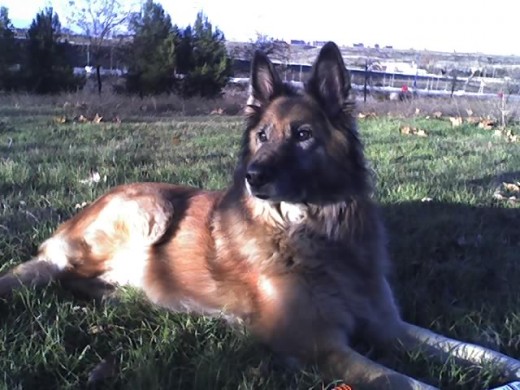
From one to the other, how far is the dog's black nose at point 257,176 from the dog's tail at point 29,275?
1.38 meters

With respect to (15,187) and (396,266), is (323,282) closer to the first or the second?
(396,266)

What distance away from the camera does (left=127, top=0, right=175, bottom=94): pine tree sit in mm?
23188

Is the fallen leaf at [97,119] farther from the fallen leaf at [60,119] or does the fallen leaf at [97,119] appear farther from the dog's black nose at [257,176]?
the dog's black nose at [257,176]

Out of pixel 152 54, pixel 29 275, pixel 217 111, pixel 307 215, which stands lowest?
pixel 217 111

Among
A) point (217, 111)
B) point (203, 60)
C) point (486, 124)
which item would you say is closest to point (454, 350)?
point (486, 124)

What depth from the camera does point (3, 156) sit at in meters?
7.40

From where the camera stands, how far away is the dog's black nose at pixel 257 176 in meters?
3.29

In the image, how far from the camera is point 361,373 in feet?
9.23

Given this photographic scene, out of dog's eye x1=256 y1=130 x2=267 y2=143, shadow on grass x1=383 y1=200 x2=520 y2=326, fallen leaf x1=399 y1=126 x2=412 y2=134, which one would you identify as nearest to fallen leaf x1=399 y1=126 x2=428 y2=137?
fallen leaf x1=399 y1=126 x2=412 y2=134

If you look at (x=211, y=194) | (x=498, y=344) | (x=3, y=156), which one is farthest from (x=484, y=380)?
(x=3, y=156)

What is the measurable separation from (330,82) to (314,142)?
1.28 feet

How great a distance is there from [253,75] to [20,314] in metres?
1.91

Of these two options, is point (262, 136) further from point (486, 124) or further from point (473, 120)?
point (473, 120)

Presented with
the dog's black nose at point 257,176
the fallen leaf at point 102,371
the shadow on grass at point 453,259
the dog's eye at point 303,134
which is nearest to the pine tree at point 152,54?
the shadow on grass at point 453,259
